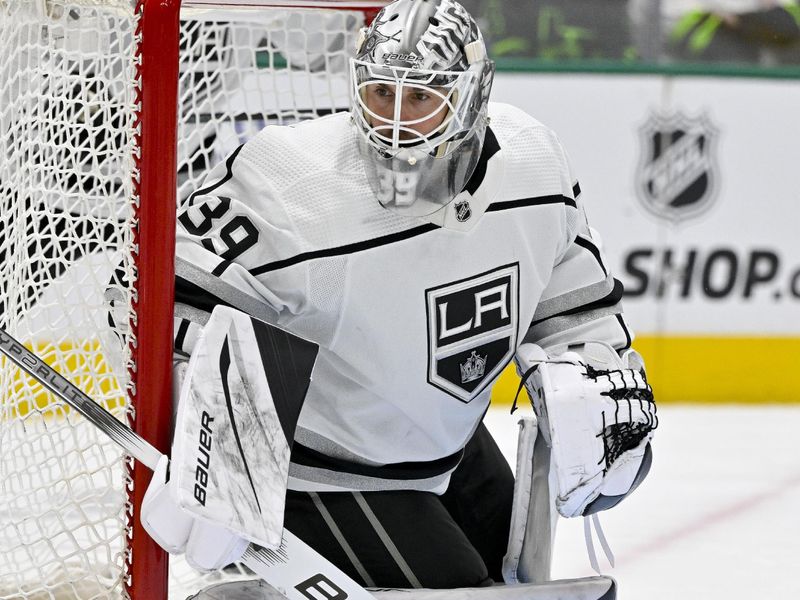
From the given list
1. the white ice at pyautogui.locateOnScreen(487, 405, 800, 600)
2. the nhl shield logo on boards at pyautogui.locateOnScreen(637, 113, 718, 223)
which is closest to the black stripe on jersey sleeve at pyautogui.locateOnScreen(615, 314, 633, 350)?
the white ice at pyautogui.locateOnScreen(487, 405, 800, 600)

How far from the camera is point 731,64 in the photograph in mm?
3803

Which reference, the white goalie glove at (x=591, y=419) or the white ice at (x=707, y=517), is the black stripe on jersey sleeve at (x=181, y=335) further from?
the white ice at (x=707, y=517)

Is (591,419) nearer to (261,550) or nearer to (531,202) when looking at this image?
(531,202)

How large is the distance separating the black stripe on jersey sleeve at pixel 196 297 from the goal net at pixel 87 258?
68 millimetres

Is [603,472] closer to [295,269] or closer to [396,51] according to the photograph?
[295,269]

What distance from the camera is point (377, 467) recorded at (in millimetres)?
1742

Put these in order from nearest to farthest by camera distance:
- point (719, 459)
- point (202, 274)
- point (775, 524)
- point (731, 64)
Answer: point (202, 274) < point (775, 524) < point (719, 459) < point (731, 64)

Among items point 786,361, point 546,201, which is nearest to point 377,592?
point 546,201

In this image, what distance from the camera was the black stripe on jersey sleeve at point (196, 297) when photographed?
59.4 inches

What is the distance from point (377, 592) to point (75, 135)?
2.39ft

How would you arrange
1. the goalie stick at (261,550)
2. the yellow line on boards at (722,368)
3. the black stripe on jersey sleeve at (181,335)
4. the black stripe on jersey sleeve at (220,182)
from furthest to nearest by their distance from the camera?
the yellow line on boards at (722,368) < the black stripe on jersey sleeve at (220,182) < the black stripe on jersey sleeve at (181,335) < the goalie stick at (261,550)

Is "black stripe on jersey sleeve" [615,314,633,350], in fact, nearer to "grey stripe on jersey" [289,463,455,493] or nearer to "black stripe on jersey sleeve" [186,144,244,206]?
"grey stripe on jersey" [289,463,455,493]

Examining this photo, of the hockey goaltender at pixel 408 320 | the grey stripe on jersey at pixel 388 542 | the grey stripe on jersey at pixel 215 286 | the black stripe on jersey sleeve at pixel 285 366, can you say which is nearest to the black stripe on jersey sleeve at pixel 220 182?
the hockey goaltender at pixel 408 320

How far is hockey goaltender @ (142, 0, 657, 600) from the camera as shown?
1.52m
